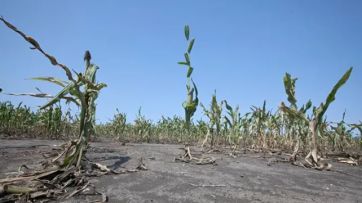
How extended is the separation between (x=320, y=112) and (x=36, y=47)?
2.99m

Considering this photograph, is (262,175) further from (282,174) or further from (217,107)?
(217,107)

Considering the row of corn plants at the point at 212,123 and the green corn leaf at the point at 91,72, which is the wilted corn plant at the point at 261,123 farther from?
the green corn leaf at the point at 91,72

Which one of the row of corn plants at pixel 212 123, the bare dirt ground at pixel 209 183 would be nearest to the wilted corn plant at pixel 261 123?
the row of corn plants at pixel 212 123

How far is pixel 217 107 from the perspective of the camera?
4.86 meters

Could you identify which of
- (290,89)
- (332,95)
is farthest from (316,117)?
(290,89)

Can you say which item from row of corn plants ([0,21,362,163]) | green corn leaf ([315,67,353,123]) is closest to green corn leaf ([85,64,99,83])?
row of corn plants ([0,21,362,163])

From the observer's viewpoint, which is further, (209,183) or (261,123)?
(261,123)

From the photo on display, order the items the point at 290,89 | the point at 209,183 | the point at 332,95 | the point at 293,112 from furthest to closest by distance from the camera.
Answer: the point at 290,89 → the point at 293,112 → the point at 332,95 → the point at 209,183

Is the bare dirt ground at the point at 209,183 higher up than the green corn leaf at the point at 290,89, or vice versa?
the green corn leaf at the point at 290,89

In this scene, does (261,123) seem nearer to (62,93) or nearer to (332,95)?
(332,95)

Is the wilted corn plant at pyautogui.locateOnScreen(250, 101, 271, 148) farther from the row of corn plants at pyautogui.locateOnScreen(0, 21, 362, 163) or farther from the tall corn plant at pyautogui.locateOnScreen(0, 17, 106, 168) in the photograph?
the tall corn plant at pyautogui.locateOnScreen(0, 17, 106, 168)

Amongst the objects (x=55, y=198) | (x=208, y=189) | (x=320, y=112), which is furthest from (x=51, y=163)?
(x=320, y=112)

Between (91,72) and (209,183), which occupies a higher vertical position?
(91,72)

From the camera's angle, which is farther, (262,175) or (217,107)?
(217,107)
